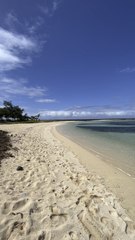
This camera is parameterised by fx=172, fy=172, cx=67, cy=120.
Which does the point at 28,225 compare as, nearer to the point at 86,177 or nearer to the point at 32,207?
the point at 32,207

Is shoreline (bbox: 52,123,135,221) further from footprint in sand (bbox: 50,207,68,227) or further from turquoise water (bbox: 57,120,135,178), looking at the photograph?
footprint in sand (bbox: 50,207,68,227)

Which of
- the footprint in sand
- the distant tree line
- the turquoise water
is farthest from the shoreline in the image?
the distant tree line

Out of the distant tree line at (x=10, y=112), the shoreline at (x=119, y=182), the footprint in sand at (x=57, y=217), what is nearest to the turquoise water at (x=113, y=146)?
the shoreline at (x=119, y=182)

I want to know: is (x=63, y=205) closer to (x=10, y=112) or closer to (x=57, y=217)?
(x=57, y=217)

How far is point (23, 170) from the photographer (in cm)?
722

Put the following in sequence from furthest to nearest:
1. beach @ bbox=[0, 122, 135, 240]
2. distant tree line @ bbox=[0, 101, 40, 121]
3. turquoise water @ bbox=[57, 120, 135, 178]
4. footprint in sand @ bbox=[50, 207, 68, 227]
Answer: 1. distant tree line @ bbox=[0, 101, 40, 121]
2. turquoise water @ bbox=[57, 120, 135, 178]
3. footprint in sand @ bbox=[50, 207, 68, 227]
4. beach @ bbox=[0, 122, 135, 240]

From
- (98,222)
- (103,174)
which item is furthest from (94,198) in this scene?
(103,174)

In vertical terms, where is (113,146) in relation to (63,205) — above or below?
below

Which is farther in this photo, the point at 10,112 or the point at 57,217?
the point at 10,112

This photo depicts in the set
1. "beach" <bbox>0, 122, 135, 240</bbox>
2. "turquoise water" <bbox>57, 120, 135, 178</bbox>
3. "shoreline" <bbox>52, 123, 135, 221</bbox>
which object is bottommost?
"turquoise water" <bbox>57, 120, 135, 178</bbox>

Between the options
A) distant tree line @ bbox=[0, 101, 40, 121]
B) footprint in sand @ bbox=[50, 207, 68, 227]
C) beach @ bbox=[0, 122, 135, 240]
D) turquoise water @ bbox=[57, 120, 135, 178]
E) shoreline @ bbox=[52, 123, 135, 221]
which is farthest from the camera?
distant tree line @ bbox=[0, 101, 40, 121]

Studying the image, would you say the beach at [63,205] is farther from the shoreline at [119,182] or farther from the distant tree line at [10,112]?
the distant tree line at [10,112]

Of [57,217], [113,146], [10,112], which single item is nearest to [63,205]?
[57,217]

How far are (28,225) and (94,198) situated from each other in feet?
6.95
